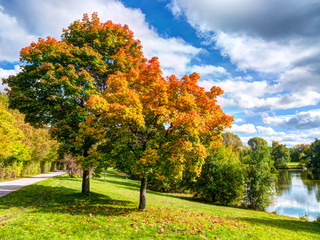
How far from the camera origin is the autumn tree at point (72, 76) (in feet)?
41.3

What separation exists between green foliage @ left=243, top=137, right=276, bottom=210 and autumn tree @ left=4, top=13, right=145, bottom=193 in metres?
19.6

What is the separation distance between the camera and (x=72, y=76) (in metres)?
12.9

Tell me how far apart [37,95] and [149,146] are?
885 cm

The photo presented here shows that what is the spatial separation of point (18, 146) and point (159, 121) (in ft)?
84.9

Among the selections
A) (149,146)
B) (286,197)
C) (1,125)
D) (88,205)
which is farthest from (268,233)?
(1,125)

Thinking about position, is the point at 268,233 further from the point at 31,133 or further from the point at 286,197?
the point at 31,133

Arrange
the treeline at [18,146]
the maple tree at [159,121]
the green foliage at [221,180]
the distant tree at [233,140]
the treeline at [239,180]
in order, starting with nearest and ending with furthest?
the maple tree at [159,121], the treeline at [239,180], the green foliage at [221,180], the treeline at [18,146], the distant tree at [233,140]

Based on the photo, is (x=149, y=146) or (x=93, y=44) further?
(x=93, y=44)

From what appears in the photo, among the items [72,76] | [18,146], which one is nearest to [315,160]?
[72,76]

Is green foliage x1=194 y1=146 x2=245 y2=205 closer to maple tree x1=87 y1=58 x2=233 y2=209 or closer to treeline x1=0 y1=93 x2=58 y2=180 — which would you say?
maple tree x1=87 y1=58 x2=233 y2=209

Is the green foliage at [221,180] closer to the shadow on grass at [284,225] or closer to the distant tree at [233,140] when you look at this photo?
the shadow on grass at [284,225]

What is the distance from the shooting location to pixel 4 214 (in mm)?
9680

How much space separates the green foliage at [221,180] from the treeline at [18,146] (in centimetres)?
2405

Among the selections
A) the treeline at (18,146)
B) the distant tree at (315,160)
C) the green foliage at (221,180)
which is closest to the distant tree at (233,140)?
the green foliage at (221,180)
